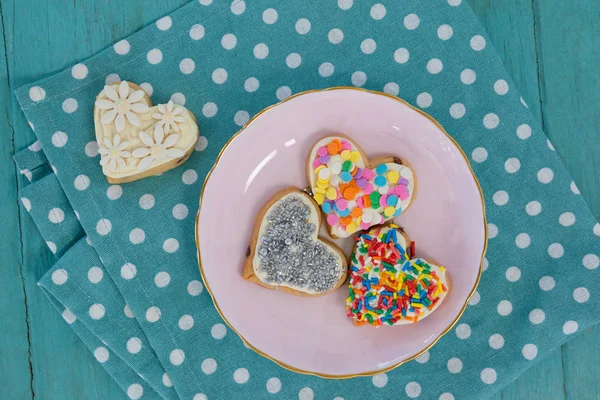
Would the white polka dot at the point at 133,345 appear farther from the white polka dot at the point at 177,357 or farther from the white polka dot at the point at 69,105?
the white polka dot at the point at 69,105

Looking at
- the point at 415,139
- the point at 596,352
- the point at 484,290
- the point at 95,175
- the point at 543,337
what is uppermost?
the point at 95,175

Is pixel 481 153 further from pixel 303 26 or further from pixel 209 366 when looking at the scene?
pixel 209 366

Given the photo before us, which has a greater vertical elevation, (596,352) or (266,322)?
(266,322)

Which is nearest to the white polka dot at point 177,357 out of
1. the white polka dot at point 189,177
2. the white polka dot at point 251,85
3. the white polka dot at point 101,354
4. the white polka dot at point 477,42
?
the white polka dot at point 101,354

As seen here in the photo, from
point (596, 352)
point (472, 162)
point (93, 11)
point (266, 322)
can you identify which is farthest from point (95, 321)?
point (596, 352)

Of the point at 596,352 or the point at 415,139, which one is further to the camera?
the point at 596,352

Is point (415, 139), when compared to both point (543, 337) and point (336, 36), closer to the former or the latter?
point (336, 36)
